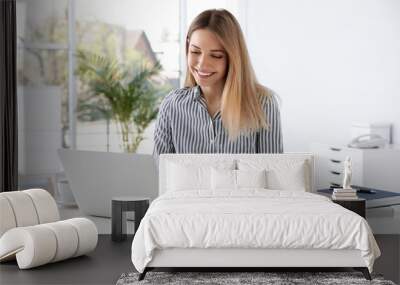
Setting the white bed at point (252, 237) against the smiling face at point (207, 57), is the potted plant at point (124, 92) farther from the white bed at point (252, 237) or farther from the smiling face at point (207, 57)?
the white bed at point (252, 237)

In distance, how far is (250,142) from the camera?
18.2ft

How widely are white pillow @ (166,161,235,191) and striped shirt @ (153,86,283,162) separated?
11 cm

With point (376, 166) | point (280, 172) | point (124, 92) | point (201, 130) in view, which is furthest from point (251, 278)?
point (124, 92)

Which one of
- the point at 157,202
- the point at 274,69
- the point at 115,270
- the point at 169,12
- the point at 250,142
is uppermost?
the point at 169,12

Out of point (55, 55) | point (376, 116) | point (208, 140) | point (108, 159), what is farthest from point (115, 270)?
point (55, 55)

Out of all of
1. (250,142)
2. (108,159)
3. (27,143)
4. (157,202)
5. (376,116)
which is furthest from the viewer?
(27,143)

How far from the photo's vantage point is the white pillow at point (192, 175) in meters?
5.65

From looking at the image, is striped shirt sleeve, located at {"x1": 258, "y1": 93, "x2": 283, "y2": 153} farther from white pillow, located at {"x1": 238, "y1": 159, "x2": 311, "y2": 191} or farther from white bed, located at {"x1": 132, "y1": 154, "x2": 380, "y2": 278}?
white bed, located at {"x1": 132, "y1": 154, "x2": 380, "y2": 278}

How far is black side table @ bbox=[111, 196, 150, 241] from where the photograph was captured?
247 inches

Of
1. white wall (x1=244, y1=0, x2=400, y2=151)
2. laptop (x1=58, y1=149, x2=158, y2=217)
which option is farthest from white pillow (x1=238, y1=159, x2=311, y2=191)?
white wall (x1=244, y1=0, x2=400, y2=151)

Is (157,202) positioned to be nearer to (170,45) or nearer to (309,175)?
(309,175)

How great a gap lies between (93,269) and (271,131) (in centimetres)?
153

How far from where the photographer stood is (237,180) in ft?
18.4

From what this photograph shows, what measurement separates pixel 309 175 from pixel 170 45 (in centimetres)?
558
